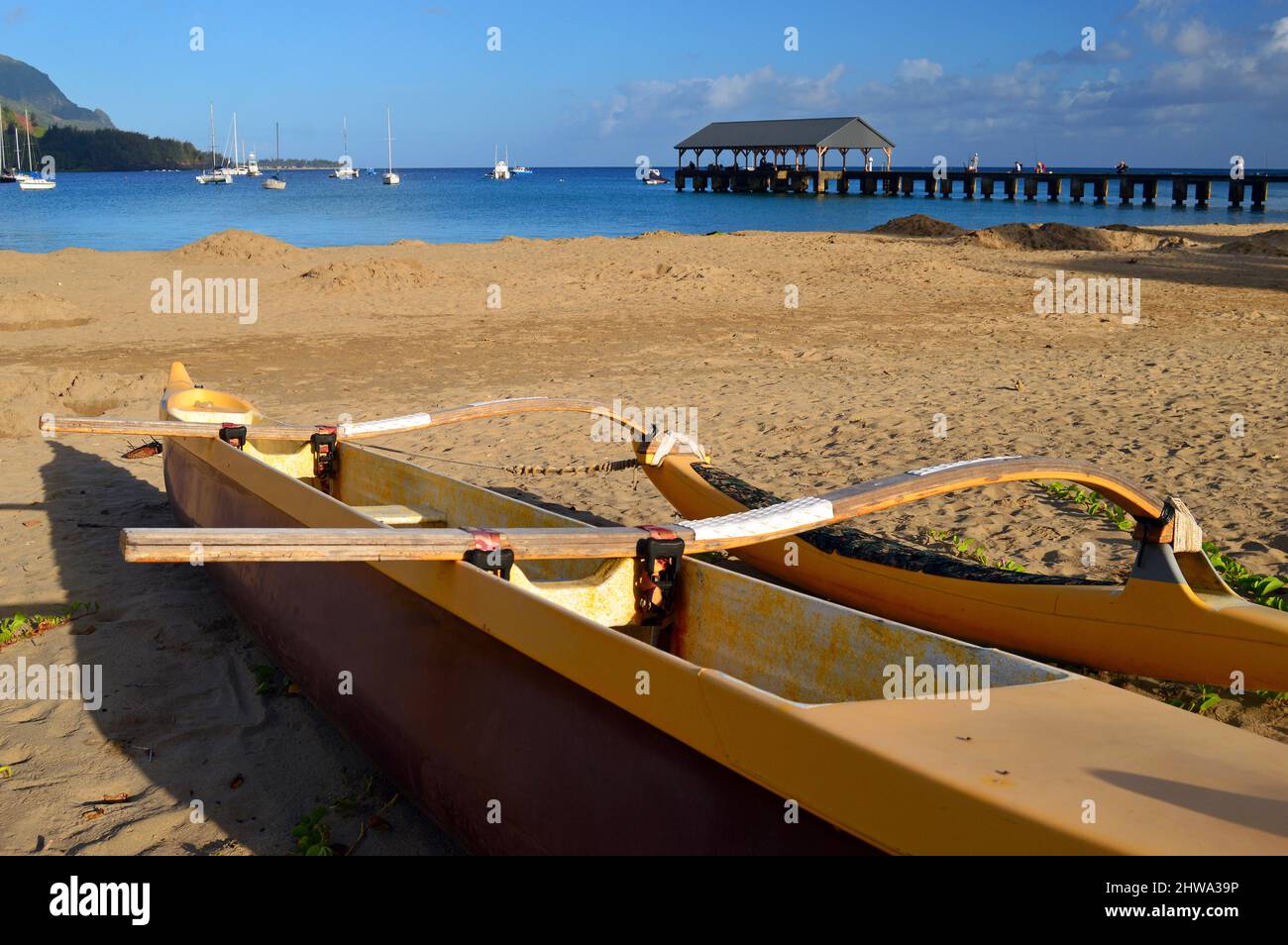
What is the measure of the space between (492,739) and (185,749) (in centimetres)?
141

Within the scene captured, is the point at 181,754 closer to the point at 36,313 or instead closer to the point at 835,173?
the point at 36,313

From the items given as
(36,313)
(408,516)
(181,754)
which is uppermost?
(36,313)

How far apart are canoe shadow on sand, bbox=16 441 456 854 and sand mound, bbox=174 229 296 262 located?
657 inches

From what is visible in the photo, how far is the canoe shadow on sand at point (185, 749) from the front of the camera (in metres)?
3.07

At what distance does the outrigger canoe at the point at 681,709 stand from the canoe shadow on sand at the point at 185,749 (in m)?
0.12

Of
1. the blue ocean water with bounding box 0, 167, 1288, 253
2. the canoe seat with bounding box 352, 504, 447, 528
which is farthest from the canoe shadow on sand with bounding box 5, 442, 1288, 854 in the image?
the blue ocean water with bounding box 0, 167, 1288, 253

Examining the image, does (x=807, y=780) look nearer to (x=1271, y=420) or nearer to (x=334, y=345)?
(x=1271, y=420)

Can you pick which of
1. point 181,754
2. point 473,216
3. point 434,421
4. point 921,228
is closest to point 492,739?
point 181,754

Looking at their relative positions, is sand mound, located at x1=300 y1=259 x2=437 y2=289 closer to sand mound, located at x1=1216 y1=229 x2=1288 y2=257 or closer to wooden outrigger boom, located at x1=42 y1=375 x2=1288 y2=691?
wooden outrigger boom, located at x1=42 y1=375 x2=1288 y2=691

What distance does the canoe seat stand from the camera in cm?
465

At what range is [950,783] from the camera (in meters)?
1.78

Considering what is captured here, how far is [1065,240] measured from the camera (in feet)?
71.8
